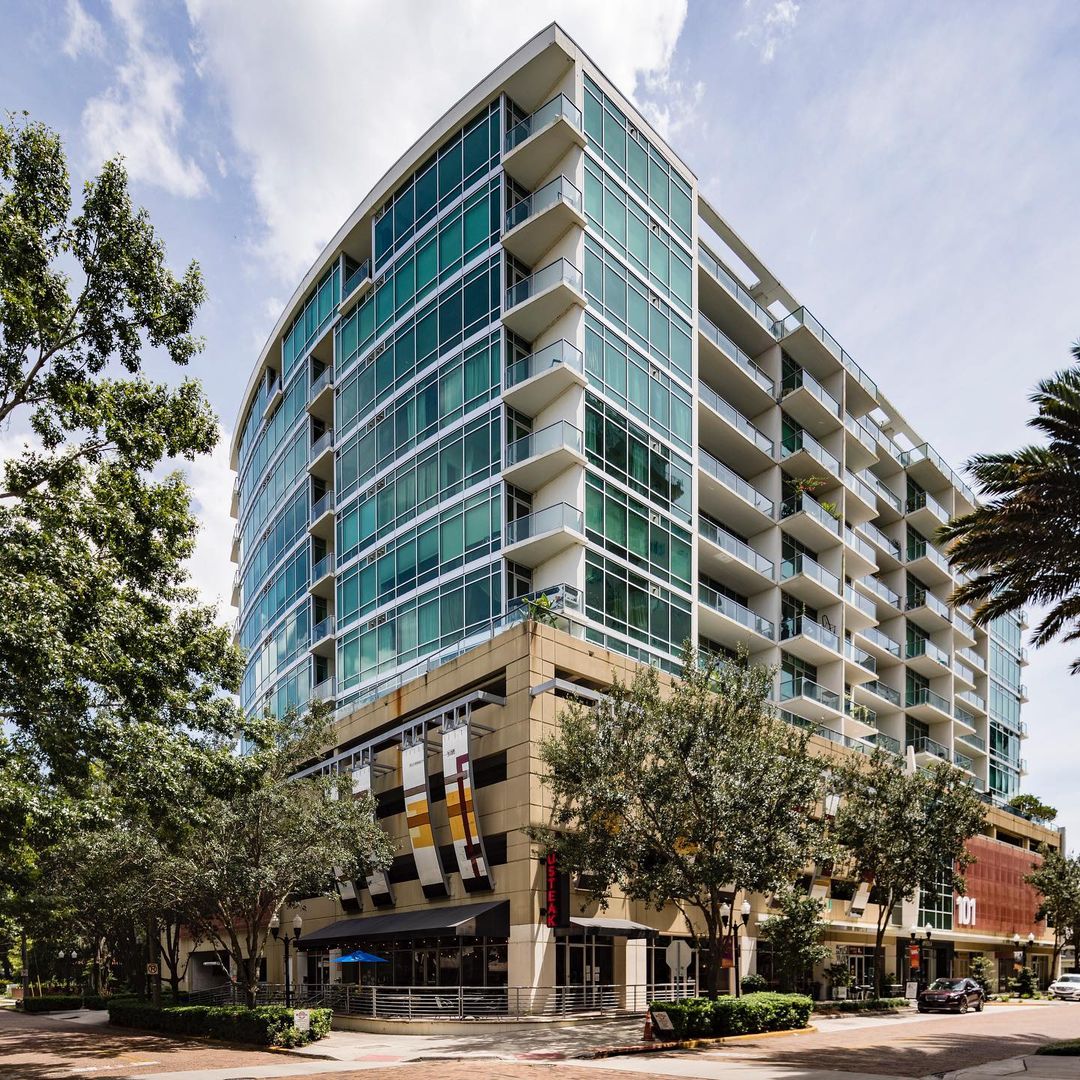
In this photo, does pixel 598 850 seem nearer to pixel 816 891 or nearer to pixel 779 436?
pixel 816 891

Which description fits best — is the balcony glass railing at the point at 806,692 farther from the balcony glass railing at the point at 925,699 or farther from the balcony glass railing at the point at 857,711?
the balcony glass railing at the point at 925,699

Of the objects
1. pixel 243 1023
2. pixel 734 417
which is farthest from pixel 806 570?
pixel 243 1023

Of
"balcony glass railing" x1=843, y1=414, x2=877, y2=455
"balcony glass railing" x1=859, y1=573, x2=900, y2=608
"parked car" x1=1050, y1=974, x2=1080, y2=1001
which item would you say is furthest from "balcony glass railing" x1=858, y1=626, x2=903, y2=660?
"parked car" x1=1050, y1=974, x2=1080, y2=1001

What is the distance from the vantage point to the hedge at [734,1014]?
1086 inches

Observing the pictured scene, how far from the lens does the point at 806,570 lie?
173 ft

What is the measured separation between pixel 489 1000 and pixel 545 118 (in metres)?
33.5

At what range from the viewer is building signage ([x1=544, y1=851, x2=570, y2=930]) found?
108 feet

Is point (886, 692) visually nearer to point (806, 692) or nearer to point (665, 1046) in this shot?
point (806, 692)

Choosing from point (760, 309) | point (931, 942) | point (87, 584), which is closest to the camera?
point (87, 584)

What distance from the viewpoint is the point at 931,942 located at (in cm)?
6084

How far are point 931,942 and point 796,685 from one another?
69.9ft

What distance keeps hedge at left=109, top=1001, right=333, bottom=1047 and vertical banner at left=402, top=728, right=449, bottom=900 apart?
5.68m

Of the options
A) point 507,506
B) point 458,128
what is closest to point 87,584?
point 507,506

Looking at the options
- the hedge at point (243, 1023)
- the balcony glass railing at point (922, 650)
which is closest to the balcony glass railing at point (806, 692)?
the balcony glass railing at point (922, 650)
